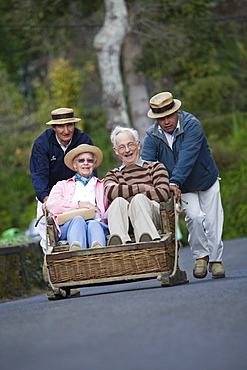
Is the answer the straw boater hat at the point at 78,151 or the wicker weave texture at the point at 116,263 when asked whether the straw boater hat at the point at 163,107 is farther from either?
the wicker weave texture at the point at 116,263

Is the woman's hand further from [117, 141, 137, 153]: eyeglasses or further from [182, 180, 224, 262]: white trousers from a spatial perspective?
[182, 180, 224, 262]: white trousers

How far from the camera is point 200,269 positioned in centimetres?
985

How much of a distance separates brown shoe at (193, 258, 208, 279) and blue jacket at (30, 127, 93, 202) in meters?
1.73

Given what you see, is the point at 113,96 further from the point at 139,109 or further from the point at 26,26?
the point at 26,26

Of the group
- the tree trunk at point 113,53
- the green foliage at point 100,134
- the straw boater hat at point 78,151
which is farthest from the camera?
the green foliage at point 100,134

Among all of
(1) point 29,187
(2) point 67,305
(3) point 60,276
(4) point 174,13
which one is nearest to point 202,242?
(3) point 60,276

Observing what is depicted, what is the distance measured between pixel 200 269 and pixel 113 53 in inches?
560

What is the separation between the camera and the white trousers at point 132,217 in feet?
28.7

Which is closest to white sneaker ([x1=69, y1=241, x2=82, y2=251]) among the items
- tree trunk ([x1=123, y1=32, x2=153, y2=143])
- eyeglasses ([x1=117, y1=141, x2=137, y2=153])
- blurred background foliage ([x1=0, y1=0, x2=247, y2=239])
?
eyeglasses ([x1=117, y1=141, x2=137, y2=153])

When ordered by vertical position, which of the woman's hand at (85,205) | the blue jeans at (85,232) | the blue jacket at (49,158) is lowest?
the blue jeans at (85,232)

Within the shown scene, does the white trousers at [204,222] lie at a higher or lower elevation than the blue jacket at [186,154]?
lower

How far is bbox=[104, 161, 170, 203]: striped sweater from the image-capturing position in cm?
905

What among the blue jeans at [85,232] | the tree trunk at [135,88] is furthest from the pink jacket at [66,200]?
the tree trunk at [135,88]

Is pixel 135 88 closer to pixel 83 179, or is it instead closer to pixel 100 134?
pixel 100 134
